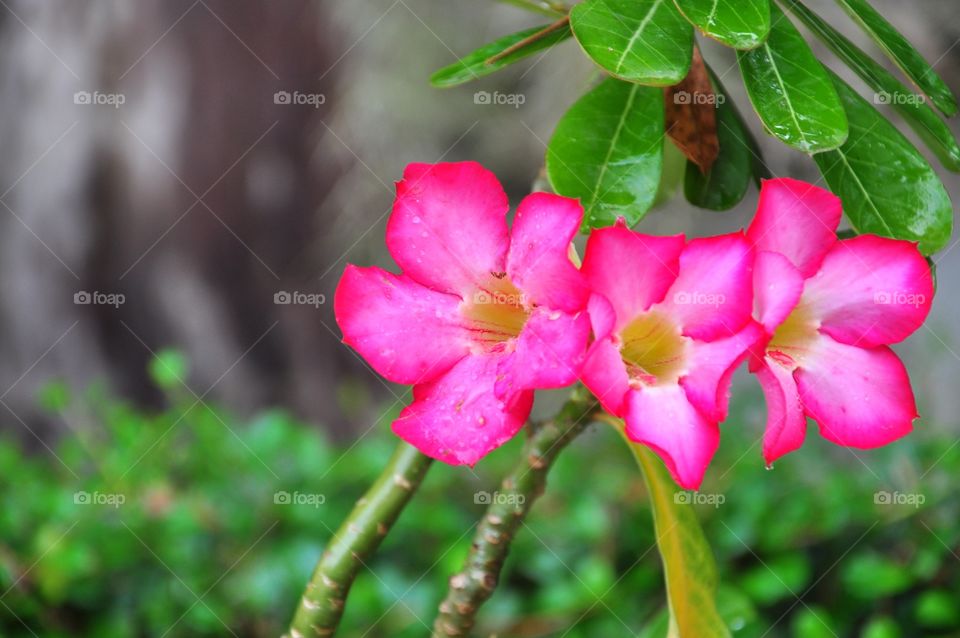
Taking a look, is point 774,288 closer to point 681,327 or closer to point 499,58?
point 681,327

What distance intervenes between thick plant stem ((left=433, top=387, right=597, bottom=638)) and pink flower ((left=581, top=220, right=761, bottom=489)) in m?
0.11

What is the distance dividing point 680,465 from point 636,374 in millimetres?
52

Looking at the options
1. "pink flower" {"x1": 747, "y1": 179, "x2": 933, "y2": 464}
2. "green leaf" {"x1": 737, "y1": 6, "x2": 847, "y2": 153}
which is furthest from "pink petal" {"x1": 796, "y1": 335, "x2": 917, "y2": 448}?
"green leaf" {"x1": 737, "y1": 6, "x2": 847, "y2": 153}

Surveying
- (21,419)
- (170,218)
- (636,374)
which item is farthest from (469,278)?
(21,419)

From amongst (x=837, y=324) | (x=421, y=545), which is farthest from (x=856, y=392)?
(x=421, y=545)

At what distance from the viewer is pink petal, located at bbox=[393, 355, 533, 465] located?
0.42 m

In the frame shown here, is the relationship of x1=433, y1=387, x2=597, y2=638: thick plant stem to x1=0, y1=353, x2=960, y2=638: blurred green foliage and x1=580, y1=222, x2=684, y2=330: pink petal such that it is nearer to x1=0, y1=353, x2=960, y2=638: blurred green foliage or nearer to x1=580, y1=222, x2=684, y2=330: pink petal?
x1=580, y1=222, x2=684, y2=330: pink petal

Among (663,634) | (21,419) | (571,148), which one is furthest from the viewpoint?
(21,419)

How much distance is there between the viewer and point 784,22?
550mm

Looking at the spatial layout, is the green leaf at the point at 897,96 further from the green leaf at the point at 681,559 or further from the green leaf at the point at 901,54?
the green leaf at the point at 681,559

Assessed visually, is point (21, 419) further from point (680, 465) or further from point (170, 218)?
point (680, 465)

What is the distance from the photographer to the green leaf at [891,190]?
0.50 m

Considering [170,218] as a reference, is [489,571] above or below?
above

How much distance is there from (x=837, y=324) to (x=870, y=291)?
0.9 inches
